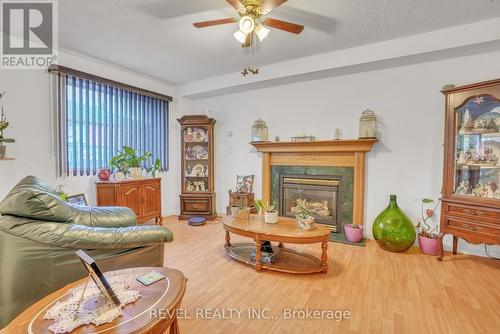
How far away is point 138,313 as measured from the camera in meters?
0.98

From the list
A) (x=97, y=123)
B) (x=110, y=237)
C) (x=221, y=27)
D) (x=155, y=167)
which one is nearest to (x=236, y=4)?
(x=221, y=27)

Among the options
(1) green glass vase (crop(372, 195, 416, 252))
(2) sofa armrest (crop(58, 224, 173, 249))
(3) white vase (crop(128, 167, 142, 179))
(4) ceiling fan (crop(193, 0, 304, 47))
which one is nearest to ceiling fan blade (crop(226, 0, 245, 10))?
(4) ceiling fan (crop(193, 0, 304, 47))

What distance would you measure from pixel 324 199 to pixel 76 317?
3309 mm

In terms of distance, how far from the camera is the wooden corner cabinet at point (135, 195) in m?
3.34

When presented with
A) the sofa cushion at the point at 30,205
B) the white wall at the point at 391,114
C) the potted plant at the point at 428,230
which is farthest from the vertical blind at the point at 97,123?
the potted plant at the point at 428,230

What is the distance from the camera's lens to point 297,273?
2363 millimetres

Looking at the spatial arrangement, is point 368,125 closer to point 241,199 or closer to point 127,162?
point 241,199

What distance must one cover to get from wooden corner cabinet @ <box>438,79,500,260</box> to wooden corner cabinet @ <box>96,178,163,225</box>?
3.80 metres

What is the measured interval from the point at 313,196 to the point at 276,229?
1522 mm

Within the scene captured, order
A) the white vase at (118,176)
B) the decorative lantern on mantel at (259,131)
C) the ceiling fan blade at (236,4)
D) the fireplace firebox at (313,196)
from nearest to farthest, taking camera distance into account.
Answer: the ceiling fan blade at (236,4), the white vase at (118,176), the fireplace firebox at (313,196), the decorative lantern on mantel at (259,131)

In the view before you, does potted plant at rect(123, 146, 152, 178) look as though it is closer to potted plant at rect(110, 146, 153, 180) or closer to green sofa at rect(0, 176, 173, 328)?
potted plant at rect(110, 146, 153, 180)

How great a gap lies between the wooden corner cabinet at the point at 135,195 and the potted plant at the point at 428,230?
3687mm

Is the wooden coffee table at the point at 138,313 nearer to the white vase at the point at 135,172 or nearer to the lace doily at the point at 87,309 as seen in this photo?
the lace doily at the point at 87,309

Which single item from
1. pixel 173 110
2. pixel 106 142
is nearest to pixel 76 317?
pixel 106 142
